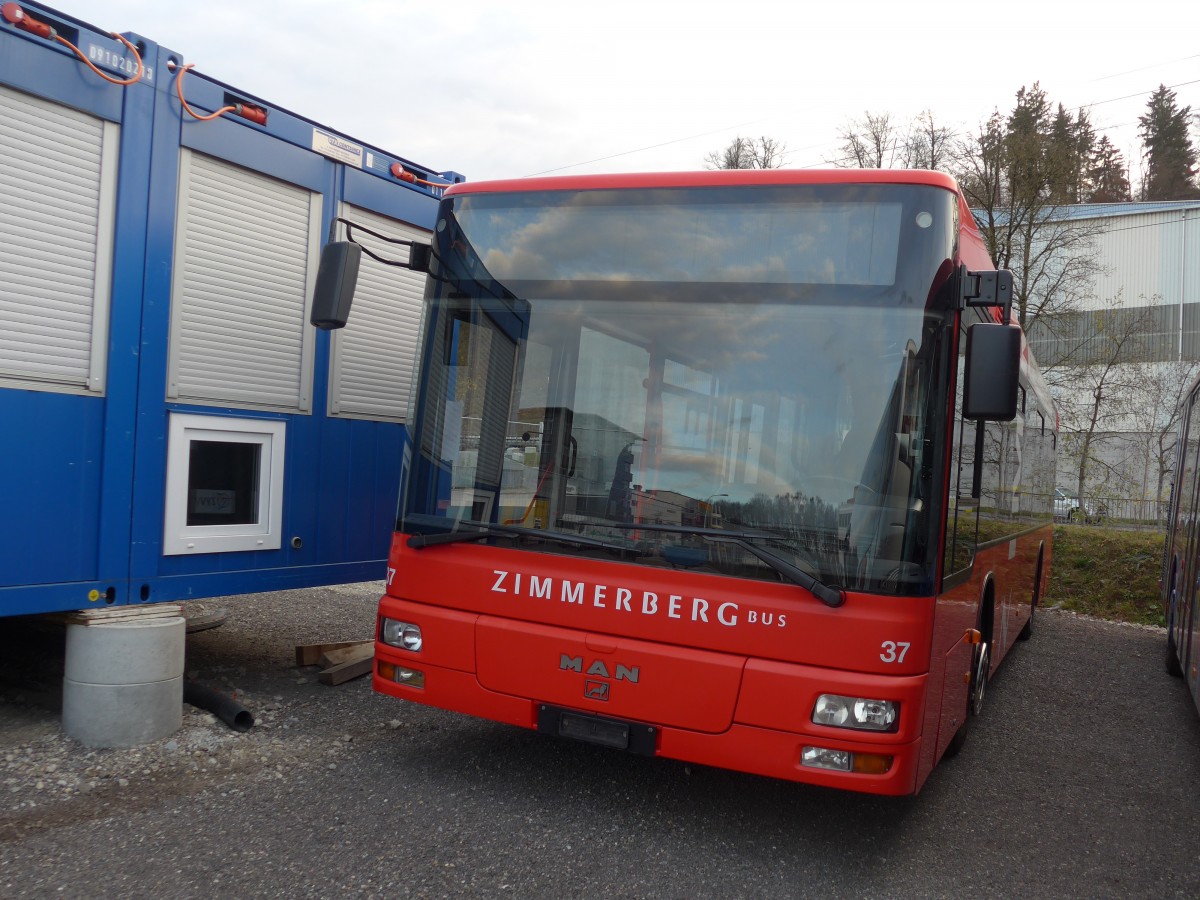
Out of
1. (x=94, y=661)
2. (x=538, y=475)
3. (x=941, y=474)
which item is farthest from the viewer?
(x=94, y=661)

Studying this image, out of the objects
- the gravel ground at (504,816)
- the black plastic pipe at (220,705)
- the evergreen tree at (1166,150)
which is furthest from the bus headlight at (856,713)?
the evergreen tree at (1166,150)

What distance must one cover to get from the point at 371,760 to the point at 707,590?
2.21 meters

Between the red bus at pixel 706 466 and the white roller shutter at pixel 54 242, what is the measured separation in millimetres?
1726

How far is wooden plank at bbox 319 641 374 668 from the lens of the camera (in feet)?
22.4

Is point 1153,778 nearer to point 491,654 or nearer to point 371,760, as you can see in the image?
point 491,654

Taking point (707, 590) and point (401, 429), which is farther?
point (401, 429)

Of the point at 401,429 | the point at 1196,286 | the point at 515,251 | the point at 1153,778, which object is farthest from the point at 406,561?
the point at 1196,286

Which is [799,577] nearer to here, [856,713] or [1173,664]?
[856,713]

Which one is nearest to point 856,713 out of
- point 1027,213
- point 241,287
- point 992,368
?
point 992,368

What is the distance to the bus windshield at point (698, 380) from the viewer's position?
3846mm

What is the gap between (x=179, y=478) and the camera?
532 centimetres

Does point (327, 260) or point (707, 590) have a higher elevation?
point (327, 260)

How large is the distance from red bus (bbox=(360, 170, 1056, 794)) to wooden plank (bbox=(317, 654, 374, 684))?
1.96 metres

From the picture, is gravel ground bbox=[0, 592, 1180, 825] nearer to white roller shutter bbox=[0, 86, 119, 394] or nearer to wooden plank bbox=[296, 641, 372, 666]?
wooden plank bbox=[296, 641, 372, 666]
